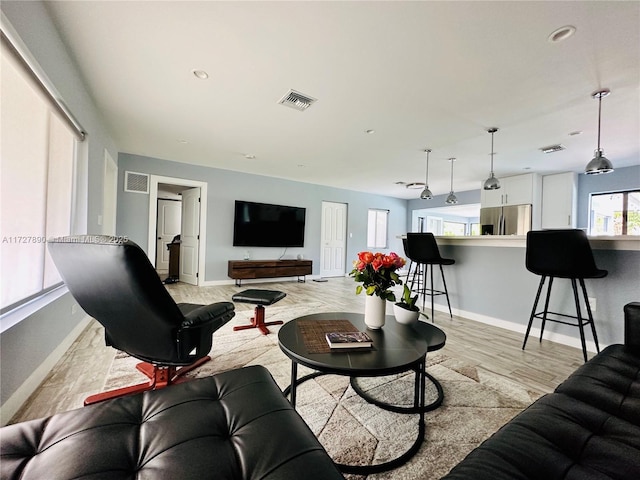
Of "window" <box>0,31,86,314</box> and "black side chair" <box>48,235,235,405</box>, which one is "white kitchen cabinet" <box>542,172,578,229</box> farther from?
"window" <box>0,31,86,314</box>

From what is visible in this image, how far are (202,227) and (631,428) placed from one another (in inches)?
221

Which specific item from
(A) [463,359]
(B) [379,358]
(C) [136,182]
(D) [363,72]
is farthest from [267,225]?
(B) [379,358]

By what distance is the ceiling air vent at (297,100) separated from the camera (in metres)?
2.65

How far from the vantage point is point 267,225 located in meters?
5.97

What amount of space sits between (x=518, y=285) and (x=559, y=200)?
Result: 349 centimetres

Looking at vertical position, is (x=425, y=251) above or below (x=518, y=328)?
above

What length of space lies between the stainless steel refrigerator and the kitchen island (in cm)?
226

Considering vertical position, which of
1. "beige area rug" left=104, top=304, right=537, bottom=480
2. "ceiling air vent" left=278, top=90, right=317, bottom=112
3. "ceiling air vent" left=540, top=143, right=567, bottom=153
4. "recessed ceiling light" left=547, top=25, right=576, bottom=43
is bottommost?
"beige area rug" left=104, top=304, right=537, bottom=480

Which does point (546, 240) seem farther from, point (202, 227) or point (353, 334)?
point (202, 227)

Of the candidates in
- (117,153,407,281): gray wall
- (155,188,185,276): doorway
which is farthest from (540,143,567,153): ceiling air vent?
(155,188,185,276): doorway

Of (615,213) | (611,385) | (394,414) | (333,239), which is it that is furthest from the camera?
(333,239)

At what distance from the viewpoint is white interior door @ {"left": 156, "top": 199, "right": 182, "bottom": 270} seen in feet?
23.8

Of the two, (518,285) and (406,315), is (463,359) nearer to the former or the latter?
(406,315)

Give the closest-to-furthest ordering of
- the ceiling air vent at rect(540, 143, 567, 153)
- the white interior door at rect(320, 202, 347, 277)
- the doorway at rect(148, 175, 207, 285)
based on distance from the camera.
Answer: the ceiling air vent at rect(540, 143, 567, 153) < the doorway at rect(148, 175, 207, 285) < the white interior door at rect(320, 202, 347, 277)
